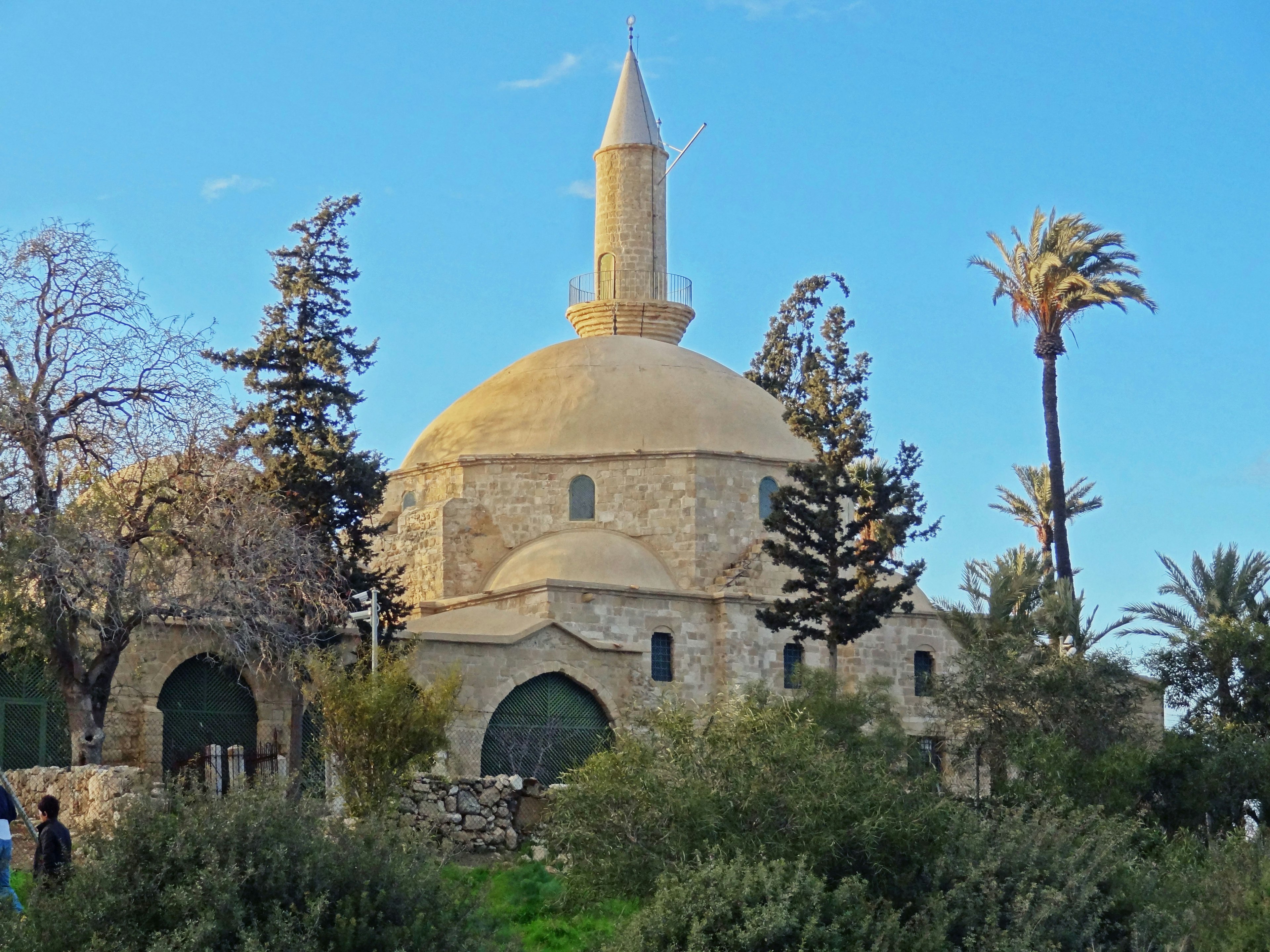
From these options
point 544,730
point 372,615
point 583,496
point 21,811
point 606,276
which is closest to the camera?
point 21,811

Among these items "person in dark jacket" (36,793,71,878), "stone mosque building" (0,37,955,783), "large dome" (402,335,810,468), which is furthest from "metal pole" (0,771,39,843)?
"large dome" (402,335,810,468)

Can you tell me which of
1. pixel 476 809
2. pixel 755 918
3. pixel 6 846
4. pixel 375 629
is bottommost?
pixel 755 918

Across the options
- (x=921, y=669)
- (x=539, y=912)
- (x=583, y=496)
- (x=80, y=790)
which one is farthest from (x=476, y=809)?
(x=921, y=669)

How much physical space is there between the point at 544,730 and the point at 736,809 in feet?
47.2

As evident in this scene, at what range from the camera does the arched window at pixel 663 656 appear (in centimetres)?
3041

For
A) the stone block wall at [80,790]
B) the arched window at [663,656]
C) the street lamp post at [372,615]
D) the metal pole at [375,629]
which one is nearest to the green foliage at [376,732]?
the metal pole at [375,629]

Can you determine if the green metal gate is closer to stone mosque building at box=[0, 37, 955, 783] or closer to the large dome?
stone mosque building at box=[0, 37, 955, 783]

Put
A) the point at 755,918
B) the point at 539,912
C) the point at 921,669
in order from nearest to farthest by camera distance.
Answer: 1. the point at 755,918
2. the point at 539,912
3. the point at 921,669

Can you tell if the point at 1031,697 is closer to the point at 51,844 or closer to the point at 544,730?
the point at 544,730

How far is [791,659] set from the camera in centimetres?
3159

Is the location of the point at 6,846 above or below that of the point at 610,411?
below

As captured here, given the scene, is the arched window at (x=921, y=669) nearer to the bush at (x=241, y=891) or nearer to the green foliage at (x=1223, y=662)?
the green foliage at (x=1223, y=662)

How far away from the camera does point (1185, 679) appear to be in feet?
87.1

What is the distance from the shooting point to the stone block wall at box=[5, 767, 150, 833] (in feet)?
50.9
